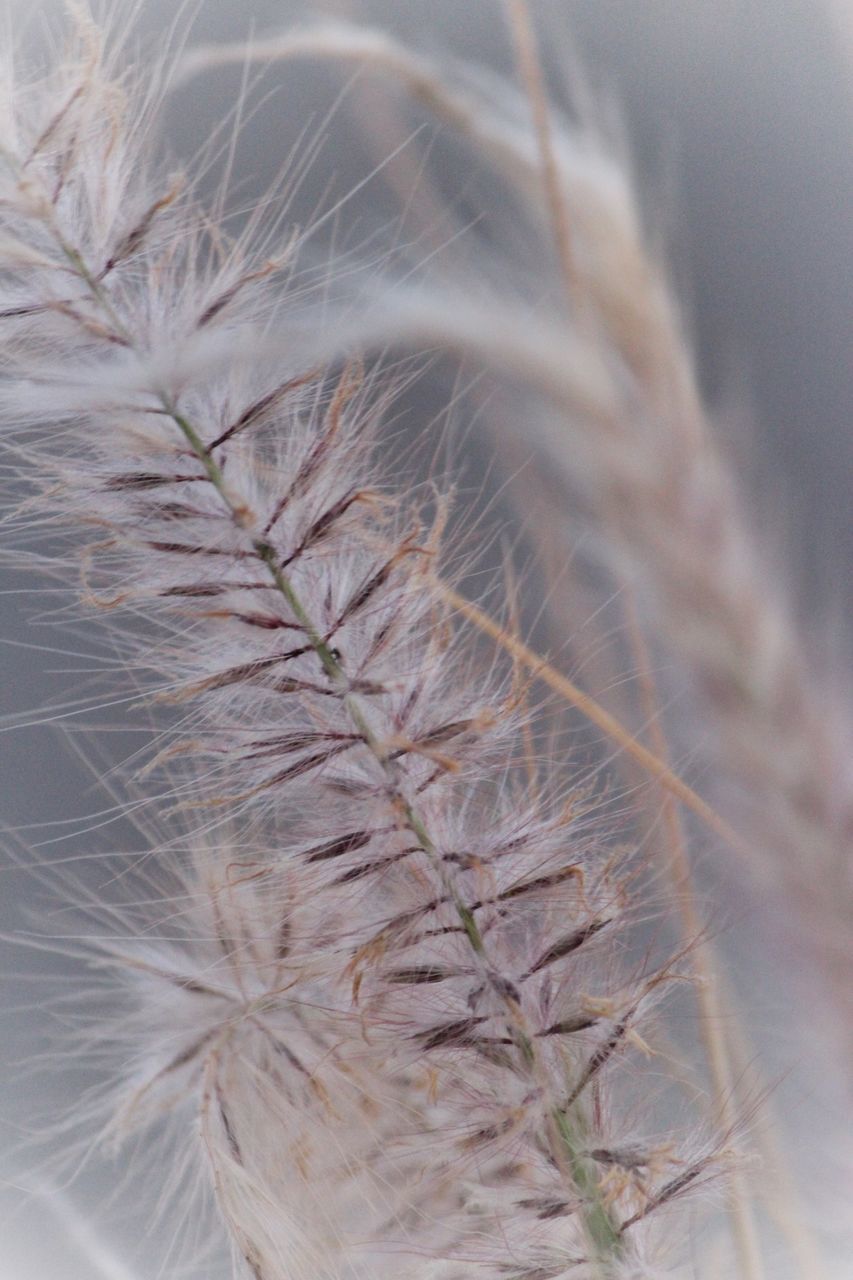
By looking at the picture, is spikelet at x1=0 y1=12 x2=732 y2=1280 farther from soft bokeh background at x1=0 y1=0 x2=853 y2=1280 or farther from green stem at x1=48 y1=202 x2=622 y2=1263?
soft bokeh background at x1=0 y1=0 x2=853 y2=1280

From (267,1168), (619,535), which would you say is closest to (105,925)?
(267,1168)

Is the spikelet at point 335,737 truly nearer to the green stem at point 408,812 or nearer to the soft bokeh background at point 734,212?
the green stem at point 408,812

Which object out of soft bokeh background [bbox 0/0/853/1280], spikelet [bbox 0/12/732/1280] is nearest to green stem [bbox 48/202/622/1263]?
spikelet [bbox 0/12/732/1280]

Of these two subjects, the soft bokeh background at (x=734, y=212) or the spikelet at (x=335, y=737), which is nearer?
the spikelet at (x=335, y=737)

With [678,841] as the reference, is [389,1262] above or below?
below

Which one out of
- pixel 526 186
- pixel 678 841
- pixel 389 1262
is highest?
pixel 526 186

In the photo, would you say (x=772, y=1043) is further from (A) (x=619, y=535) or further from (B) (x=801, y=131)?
(B) (x=801, y=131)

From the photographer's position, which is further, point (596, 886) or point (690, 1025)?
point (690, 1025)

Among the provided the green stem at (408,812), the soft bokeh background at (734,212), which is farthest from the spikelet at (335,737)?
the soft bokeh background at (734,212)
